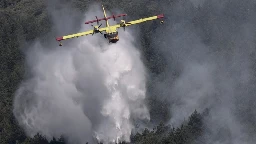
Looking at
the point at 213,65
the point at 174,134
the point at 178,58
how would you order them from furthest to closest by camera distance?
the point at 178,58 < the point at 213,65 < the point at 174,134

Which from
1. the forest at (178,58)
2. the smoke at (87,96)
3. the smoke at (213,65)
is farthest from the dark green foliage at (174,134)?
the smoke at (87,96)

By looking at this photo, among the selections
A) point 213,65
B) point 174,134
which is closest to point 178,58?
point 213,65

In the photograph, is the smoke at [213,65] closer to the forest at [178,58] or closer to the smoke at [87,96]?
the forest at [178,58]

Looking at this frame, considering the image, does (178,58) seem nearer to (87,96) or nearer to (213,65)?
(213,65)

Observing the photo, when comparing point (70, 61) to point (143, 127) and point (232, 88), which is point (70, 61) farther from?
point (232, 88)

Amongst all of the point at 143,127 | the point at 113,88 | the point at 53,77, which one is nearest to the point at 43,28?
the point at 53,77
